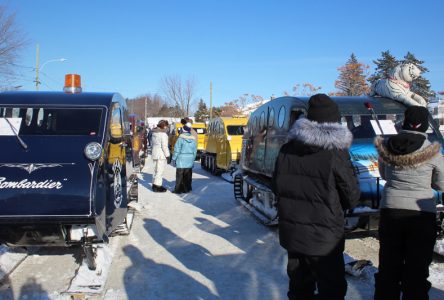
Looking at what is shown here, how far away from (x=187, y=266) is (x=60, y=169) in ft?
6.43

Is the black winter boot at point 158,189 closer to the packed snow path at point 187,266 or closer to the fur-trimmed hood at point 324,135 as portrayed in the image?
the packed snow path at point 187,266

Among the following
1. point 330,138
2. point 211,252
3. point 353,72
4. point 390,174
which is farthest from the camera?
point 353,72

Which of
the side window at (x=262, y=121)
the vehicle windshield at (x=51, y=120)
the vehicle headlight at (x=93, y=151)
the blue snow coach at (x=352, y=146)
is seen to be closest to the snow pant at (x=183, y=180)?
the blue snow coach at (x=352, y=146)

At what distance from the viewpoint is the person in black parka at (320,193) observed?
3.14 m

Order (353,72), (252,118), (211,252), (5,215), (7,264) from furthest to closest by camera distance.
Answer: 1. (353,72)
2. (252,118)
3. (211,252)
4. (7,264)
5. (5,215)

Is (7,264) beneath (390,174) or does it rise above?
beneath

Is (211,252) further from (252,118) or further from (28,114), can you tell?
(252,118)

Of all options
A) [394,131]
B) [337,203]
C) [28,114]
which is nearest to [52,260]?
[28,114]

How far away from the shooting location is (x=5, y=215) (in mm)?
4750

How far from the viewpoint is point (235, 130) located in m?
16.8

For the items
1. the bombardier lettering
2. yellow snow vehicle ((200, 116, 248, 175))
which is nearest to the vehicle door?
the bombardier lettering

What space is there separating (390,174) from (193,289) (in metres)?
2.39

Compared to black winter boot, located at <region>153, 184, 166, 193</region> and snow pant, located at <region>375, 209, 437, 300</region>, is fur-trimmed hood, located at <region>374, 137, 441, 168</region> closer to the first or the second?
snow pant, located at <region>375, 209, 437, 300</region>

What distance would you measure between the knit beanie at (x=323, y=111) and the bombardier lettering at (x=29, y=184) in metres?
3.00
